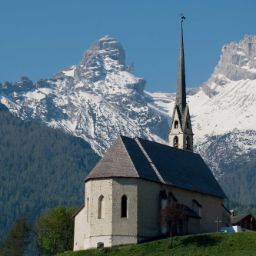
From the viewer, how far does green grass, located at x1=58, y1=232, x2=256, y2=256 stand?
10619 cm

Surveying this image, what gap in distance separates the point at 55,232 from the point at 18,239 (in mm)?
5827

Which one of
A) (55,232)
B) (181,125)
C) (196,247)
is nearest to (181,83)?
(181,125)

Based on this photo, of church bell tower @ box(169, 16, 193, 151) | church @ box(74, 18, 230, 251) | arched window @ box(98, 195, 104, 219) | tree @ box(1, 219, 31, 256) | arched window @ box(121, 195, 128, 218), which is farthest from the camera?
tree @ box(1, 219, 31, 256)

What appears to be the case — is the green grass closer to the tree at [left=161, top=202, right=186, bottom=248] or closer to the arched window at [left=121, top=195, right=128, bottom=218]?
the arched window at [left=121, top=195, right=128, bottom=218]

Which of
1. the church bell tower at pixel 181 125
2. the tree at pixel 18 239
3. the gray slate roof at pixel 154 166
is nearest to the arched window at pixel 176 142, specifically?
the church bell tower at pixel 181 125

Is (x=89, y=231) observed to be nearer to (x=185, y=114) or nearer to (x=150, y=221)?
(x=150, y=221)

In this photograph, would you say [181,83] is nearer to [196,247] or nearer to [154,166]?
[154,166]

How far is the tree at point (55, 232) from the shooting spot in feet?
470

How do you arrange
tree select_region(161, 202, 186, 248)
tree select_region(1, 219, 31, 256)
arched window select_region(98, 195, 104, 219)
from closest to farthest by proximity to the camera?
1. arched window select_region(98, 195, 104, 219)
2. tree select_region(161, 202, 186, 248)
3. tree select_region(1, 219, 31, 256)

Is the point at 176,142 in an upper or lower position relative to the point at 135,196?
upper

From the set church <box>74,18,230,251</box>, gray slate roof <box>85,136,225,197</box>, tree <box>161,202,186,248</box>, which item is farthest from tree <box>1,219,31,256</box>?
tree <box>161,202,186,248</box>

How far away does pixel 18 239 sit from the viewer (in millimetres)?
146125

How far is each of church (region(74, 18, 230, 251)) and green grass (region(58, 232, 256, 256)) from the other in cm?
367

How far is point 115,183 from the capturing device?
115 meters
